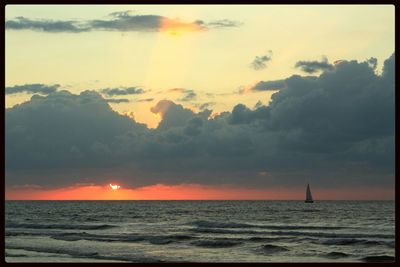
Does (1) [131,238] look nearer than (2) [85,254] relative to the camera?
No

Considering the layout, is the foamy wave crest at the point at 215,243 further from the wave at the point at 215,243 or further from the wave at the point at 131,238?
the wave at the point at 131,238

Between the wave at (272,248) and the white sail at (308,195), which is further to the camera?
the white sail at (308,195)

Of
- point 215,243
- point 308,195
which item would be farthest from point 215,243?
point 308,195

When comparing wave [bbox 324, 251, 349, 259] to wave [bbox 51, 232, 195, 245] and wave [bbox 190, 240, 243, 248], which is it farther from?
wave [bbox 51, 232, 195, 245]

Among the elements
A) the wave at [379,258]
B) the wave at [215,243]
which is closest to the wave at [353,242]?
the wave at [215,243]

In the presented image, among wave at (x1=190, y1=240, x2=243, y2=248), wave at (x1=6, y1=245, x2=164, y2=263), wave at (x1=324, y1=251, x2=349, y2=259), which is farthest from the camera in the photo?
wave at (x1=190, y1=240, x2=243, y2=248)

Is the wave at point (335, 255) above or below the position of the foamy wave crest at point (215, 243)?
below

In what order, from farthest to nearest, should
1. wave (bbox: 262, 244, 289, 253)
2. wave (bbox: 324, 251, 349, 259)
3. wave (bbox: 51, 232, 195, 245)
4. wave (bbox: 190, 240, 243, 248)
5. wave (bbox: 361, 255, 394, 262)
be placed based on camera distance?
wave (bbox: 51, 232, 195, 245), wave (bbox: 190, 240, 243, 248), wave (bbox: 262, 244, 289, 253), wave (bbox: 324, 251, 349, 259), wave (bbox: 361, 255, 394, 262)

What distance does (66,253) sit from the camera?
36062mm

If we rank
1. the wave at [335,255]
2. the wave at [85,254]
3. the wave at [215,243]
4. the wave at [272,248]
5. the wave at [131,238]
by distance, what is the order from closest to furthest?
the wave at [85,254] → the wave at [335,255] → the wave at [272,248] → the wave at [215,243] → the wave at [131,238]

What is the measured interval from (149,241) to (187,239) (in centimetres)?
334

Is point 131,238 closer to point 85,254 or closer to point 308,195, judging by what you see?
point 85,254

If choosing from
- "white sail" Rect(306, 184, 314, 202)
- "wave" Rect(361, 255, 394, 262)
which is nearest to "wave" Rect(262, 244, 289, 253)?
"wave" Rect(361, 255, 394, 262)

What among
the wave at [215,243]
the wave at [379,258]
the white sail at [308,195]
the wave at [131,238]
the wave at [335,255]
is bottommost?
the wave at [379,258]
